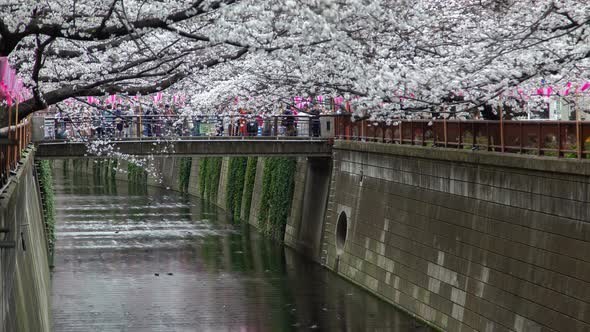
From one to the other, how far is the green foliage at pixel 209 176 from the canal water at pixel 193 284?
21.0 ft

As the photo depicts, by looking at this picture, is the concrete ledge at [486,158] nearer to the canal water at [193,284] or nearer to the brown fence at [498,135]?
the brown fence at [498,135]

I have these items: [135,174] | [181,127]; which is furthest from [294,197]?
[135,174]

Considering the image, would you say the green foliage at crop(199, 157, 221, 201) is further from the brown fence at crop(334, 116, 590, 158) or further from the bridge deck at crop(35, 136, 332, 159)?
the brown fence at crop(334, 116, 590, 158)

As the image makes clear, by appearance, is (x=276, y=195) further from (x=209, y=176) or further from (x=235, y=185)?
(x=209, y=176)

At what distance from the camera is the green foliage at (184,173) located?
68.7 m

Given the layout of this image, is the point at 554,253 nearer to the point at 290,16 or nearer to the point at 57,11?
the point at 290,16

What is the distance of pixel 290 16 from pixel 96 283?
21672 mm

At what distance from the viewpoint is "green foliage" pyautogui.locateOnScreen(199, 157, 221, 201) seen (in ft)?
195

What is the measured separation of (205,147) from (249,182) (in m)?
→ 13.5

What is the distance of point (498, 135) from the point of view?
76.6ft

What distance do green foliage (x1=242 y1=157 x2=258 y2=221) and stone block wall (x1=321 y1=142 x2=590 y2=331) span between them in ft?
46.1

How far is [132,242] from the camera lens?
43.9 m

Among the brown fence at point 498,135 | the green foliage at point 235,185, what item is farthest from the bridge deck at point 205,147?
the green foliage at point 235,185

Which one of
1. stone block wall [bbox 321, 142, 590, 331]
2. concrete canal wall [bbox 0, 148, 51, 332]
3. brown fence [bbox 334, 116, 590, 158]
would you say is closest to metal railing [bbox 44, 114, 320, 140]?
stone block wall [bbox 321, 142, 590, 331]
